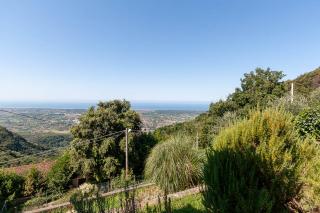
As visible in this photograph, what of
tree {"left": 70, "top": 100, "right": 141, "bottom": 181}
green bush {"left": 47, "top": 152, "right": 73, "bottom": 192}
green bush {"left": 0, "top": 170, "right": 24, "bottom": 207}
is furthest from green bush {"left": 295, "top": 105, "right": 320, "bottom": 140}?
green bush {"left": 0, "top": 170, "right": 24, "bottom": 207}

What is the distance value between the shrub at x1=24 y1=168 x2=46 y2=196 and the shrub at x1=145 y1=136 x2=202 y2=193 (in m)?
7.53

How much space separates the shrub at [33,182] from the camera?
13.0 m

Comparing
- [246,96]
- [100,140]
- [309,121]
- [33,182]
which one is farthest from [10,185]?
[246,96]

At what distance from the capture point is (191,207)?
18.1ft

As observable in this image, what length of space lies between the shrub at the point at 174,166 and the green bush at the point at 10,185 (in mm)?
7286

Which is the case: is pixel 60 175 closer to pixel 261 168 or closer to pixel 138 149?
pixel 138 149

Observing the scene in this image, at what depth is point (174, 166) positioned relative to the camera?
7.62 metres

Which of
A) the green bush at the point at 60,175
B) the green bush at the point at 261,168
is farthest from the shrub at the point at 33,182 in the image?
the green bush at the point at 261,168

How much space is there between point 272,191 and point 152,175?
491 cm

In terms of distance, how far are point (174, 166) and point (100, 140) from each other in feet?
26.3

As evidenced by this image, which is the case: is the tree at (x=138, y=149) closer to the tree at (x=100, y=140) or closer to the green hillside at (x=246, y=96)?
the tree at (x=100, y=140)

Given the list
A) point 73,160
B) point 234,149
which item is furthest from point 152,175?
point 73,160

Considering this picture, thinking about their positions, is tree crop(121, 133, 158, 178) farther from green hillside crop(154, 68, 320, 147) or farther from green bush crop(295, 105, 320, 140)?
green bush crop(295, 105, 320, 140)

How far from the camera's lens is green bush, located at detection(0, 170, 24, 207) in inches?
481
